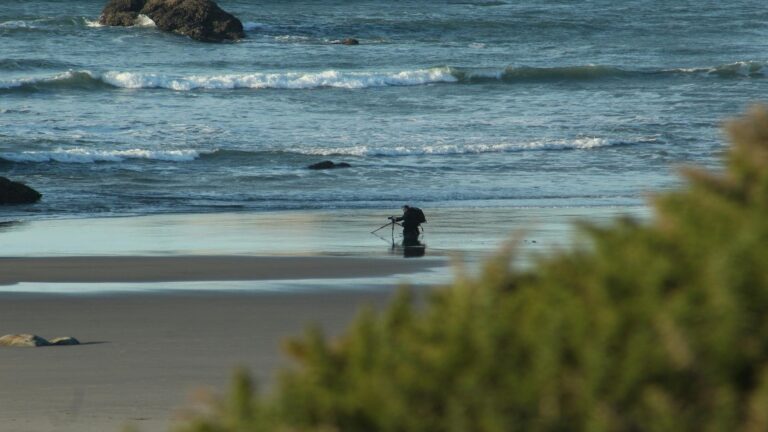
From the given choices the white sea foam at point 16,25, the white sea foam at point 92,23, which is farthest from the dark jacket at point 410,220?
the white sea foam at point 92,23

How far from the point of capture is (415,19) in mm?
45406

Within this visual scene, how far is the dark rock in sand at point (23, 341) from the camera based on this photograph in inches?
281

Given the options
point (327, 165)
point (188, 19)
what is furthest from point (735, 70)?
point (327, 165)

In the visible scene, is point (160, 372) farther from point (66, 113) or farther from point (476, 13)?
point (476, 13)

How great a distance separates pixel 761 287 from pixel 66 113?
24911 mm

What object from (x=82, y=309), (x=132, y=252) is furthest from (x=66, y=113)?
(x=82, y=309)

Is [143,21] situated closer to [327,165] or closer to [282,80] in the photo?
[282,80]

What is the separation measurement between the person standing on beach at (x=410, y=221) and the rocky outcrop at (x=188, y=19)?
27369 mm

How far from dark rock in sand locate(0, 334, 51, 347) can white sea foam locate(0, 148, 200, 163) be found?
12.9 m

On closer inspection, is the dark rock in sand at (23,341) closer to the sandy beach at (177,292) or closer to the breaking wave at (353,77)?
the sandy beach at (177,292)

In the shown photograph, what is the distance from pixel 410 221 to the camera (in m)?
12.7

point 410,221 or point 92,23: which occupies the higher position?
point 410,221

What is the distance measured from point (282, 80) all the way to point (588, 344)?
2999cm

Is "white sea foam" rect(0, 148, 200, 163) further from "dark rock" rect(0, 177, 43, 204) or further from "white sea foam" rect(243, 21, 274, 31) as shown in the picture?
"white sea foam" rect(243, 21, 274, 31)
